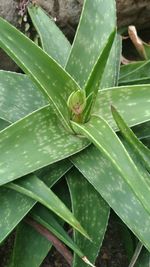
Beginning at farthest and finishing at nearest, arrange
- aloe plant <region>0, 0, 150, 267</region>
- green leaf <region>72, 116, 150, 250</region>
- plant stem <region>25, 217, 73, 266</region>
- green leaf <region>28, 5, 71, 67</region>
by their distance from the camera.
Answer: green leaf <region>28, 5, 71, 67</region> < plant stem <region>25, 217, 73, 266</region> < aloe plant <region>0, 0, 150, 267</region> < green leaf <region>72, 116, 150, 250</region>

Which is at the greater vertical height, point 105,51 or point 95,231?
point 105,51

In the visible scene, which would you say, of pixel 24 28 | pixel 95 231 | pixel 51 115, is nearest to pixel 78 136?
pixel 51 115

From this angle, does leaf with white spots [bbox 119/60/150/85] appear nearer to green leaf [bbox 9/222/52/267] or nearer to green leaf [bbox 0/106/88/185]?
green leaf [bbox 0/106/88/185]

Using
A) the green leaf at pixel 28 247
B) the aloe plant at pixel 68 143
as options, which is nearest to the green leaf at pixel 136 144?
the aloe plant at pixel 68 143

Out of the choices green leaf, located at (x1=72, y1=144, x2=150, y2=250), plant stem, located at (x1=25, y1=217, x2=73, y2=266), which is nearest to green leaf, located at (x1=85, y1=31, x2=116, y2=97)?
green leaf, located at (x1=72, y1=144, x2=150, y2=250)

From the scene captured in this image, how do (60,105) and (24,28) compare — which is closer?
(60,105)

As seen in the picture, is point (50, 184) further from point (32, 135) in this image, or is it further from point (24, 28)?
point (24, 28)
